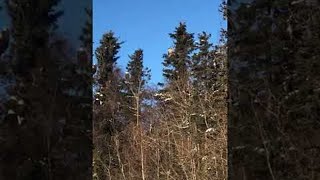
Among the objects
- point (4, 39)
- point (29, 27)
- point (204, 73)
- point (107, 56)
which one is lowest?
point (4, 39)

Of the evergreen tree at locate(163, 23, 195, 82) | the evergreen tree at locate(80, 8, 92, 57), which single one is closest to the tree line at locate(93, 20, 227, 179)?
the evergreen tree at locate(163, 23, 195, 82)

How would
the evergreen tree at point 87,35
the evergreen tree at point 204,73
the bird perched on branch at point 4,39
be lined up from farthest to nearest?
the evergreen tree at point 204,73, the evergreen tree at point 87,35, the bird perched on branch at point 4,39

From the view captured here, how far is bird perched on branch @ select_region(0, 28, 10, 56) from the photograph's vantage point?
15.2 ft

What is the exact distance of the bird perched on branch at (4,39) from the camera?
4645 mm

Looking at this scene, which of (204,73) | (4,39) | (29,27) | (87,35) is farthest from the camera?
(204,73)

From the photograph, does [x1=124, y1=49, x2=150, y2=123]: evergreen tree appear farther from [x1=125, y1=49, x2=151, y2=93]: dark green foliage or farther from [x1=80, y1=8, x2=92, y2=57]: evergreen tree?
[x1=80, y1=8, x2=92, y2=57]: evergreen tree

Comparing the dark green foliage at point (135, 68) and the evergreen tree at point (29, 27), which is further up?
the dark green foliage at point (135, 68)

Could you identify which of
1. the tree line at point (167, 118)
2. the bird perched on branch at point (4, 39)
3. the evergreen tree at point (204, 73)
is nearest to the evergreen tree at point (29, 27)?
the bird perched on branch at point (4, 39)

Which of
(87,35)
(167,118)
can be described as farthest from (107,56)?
(87,35)

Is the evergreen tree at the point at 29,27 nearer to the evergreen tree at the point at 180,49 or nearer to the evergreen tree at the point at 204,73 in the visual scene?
the evergreen tree at the point at 204,73

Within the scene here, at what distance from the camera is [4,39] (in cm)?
466

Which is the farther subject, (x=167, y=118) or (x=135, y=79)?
(x=135, y=79)

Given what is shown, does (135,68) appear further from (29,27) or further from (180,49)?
(29,27)

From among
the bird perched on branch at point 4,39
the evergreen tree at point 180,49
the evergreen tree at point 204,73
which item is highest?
the evergreen tree at point 180,49
